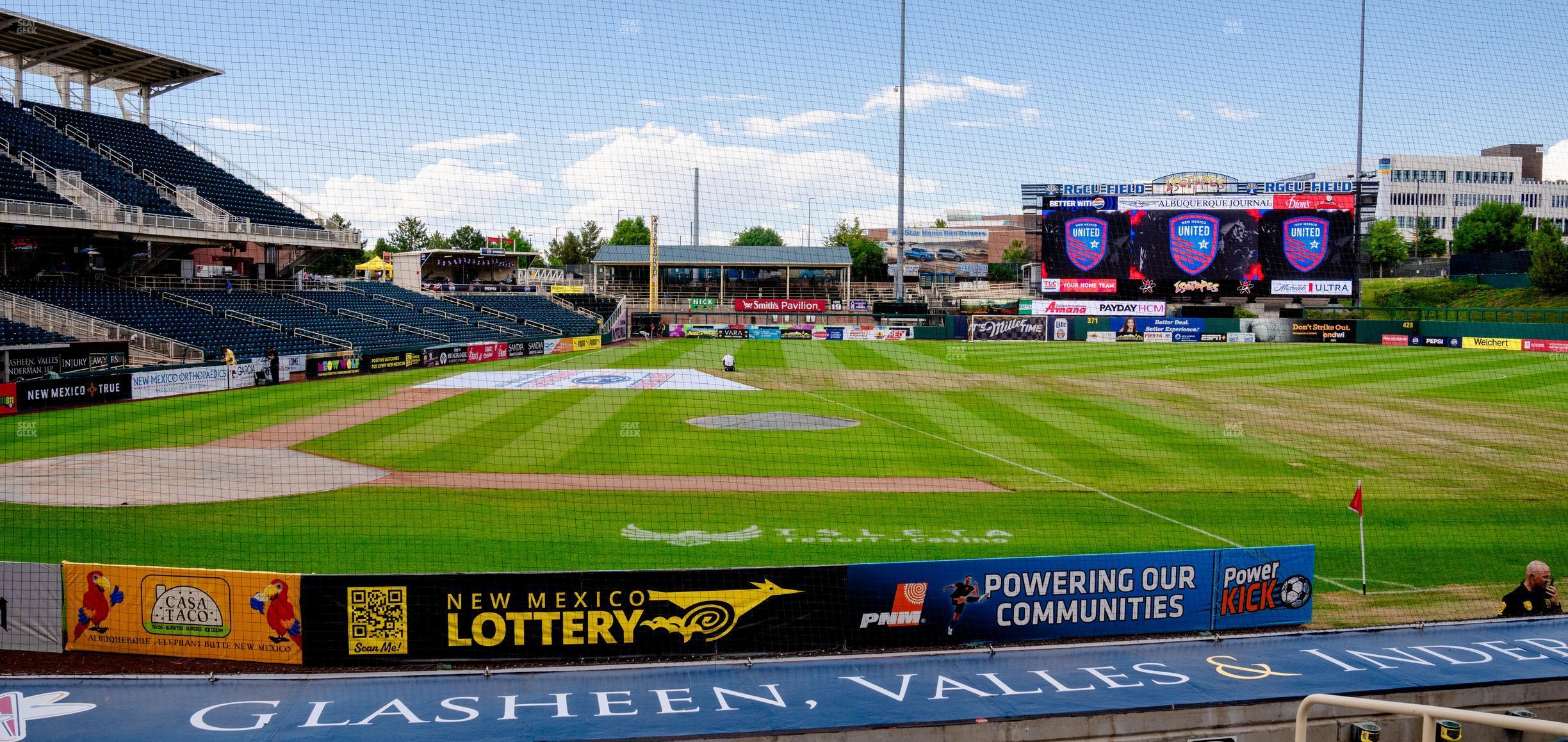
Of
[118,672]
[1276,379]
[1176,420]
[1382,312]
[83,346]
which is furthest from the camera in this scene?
[1382,312]

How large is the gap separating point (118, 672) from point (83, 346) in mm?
21645

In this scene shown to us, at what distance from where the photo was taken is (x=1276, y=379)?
110ft

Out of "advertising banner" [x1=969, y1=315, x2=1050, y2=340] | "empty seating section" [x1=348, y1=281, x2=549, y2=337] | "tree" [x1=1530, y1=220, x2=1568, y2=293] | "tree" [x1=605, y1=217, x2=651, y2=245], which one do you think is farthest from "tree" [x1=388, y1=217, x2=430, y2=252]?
"tree" [x1=1530, y1=220, x2=1568, y2=293]

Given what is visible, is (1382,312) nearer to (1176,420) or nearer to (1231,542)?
(1176,420)

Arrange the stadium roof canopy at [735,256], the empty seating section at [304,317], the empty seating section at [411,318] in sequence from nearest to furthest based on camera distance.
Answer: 1. the empty seating section at [304,317]
2. the empty seating section at [411,318]
3. the stadium roof canopy at [735,256]

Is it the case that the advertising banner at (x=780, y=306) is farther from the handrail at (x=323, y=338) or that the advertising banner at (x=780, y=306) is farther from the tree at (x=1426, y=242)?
the tree at (x=1426, y=242)

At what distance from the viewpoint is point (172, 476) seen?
16.1 metres

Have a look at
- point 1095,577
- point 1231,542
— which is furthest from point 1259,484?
point 1095,577

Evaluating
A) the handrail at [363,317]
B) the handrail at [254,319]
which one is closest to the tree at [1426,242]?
the handrail at [363,317]

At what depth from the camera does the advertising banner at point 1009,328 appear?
177ft

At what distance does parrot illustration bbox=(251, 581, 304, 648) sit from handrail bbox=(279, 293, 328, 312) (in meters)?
30.4

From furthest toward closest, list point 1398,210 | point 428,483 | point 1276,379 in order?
point 1398,210 → point 1276,379 → point 428,483

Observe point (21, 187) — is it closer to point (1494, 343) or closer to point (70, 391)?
point (70, 391)

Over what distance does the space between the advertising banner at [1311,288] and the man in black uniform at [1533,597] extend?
4510cm
